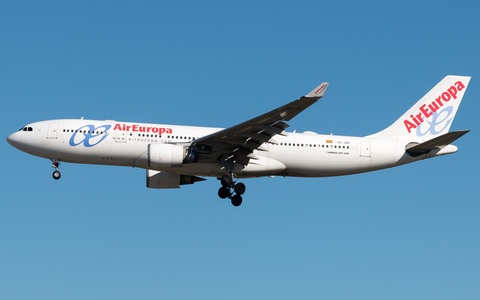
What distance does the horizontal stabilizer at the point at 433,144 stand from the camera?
30542 millimetres

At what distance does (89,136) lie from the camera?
30.7 m

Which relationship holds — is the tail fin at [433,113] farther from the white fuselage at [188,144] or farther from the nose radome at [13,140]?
the nose radome at [13,140]

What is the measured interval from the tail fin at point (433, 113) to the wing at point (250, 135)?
799cm

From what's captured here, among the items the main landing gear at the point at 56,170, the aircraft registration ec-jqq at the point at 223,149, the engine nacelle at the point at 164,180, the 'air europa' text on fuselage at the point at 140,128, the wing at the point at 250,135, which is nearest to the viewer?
the wing at the point at 250,135

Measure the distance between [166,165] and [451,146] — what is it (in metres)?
15.2

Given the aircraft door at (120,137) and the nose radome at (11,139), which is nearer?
the aircraft door at (120,137)

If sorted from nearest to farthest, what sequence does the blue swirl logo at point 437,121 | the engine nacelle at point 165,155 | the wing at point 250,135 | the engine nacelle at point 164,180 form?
the wing at point 250,135 < the engine nacelle at point 165,155 < the engine nacelle at point 164,180 < the blue swirl logo at point 437,121

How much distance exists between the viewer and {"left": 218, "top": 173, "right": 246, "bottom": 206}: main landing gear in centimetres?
3128

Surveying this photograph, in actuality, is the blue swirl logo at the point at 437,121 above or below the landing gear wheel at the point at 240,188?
above

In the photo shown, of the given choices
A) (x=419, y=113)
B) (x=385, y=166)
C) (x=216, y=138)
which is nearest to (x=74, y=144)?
(x=216, y=138)

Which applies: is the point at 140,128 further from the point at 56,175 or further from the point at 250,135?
the point at 250,135

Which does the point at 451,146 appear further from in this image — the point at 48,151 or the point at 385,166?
the point at 48,151

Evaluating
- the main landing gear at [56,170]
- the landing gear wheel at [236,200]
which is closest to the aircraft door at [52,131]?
the main landing gear at [56,170]

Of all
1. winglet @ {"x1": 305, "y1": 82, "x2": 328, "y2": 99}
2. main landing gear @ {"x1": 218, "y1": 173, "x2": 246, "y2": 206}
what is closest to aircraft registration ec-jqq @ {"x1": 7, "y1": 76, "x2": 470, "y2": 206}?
main landing gear @ {"x1": 218, "y1": 173, "x2": 246, "y2": 206}
